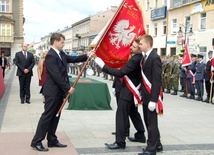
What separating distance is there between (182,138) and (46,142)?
267cm

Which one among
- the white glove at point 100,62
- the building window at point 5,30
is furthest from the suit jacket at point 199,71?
the building window at point 5,30

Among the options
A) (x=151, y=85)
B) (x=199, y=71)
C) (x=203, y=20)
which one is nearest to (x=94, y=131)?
(x=151, y=85)

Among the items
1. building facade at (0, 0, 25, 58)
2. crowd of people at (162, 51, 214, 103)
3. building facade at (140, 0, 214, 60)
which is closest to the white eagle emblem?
crowd of people at (162, 51, 214, 103)

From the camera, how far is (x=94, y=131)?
22.7ft

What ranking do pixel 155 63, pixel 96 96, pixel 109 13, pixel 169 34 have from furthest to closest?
pixel 109 13 < pixel 169 34 < pixel 96 96 < pixel 155 63

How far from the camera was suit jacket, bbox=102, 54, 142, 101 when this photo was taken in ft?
17.8

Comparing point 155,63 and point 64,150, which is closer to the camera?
point 155,63

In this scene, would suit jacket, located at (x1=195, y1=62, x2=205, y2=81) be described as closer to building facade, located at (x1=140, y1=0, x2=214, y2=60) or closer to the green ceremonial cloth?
the green ceremonial cloth

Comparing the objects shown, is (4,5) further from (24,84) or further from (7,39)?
(24,84)

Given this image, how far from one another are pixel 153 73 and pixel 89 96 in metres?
4.55

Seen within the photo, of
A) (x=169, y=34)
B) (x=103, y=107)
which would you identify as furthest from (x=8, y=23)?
(x=103, y=107)

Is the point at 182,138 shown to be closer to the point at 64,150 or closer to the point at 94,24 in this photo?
the point at 64,150

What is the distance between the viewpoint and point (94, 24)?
77.0 m

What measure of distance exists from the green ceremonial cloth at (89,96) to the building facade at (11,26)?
178ft
